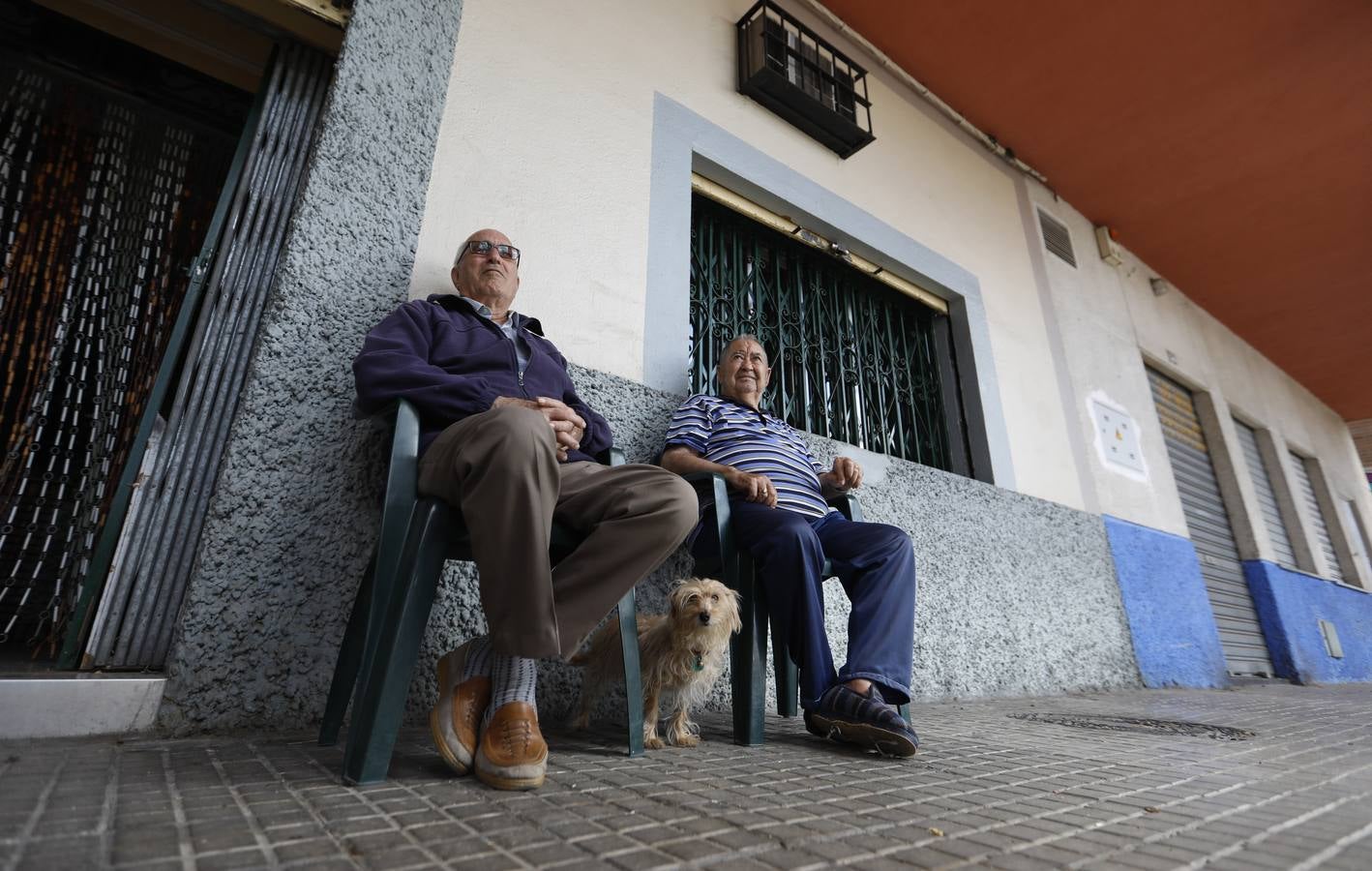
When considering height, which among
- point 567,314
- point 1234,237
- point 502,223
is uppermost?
point 1234,237

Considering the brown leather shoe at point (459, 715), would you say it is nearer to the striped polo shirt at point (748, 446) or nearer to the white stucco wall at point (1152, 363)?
the striped polo shirt at point (748, 446)

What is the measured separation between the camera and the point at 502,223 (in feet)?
8.20

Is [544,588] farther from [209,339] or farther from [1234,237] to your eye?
[1234,237]

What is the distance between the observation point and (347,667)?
158 cm

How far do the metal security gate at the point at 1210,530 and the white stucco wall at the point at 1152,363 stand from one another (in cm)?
20

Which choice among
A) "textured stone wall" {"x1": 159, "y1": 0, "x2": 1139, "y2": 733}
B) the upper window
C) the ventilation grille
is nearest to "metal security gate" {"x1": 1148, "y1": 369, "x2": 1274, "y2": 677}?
the ventilation grille

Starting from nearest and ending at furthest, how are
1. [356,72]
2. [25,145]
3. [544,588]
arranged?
[544,588], [356,72], [25,145]

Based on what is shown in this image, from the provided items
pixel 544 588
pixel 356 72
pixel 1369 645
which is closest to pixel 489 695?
pixel 544 588

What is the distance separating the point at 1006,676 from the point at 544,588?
10.5 ft

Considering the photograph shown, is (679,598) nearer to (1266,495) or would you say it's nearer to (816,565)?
(816,565)

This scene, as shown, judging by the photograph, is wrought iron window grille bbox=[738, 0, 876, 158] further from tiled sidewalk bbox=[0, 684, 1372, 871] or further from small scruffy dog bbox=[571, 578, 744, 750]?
tiled sidewalk bbox=[0, 684, 1372, 871]

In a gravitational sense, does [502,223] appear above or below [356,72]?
below

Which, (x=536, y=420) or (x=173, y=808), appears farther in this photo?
(x=536, y=420)

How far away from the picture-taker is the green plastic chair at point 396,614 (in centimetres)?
121
